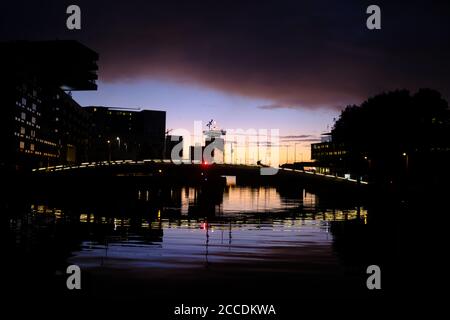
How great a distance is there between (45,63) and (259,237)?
147 m

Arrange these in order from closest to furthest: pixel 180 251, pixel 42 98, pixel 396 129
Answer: pixel 180 251 < pixel 396 129 < pixel 42 98

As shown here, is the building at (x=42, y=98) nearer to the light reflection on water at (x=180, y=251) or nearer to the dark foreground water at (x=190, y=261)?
the light reflection on water at (x=180, y=251)

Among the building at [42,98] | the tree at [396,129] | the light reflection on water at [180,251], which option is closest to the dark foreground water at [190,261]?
the light reflection on water at [180,251]

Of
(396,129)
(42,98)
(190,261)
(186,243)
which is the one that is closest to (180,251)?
(190,261)

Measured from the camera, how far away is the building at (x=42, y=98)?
126 m

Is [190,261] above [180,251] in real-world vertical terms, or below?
above

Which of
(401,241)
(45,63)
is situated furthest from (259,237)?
(45,63)

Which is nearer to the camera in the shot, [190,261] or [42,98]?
[190,261]

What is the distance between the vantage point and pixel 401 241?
2727cm

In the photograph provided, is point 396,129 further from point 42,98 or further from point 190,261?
point 42,98

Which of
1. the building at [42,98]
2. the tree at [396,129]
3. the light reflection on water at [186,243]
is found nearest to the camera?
the light reflection on water at [186,243]

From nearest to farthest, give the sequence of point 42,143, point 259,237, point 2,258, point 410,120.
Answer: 1. point 2,258
2. point 259,237
3. point 410,120
4. point 42,143

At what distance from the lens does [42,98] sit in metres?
150
